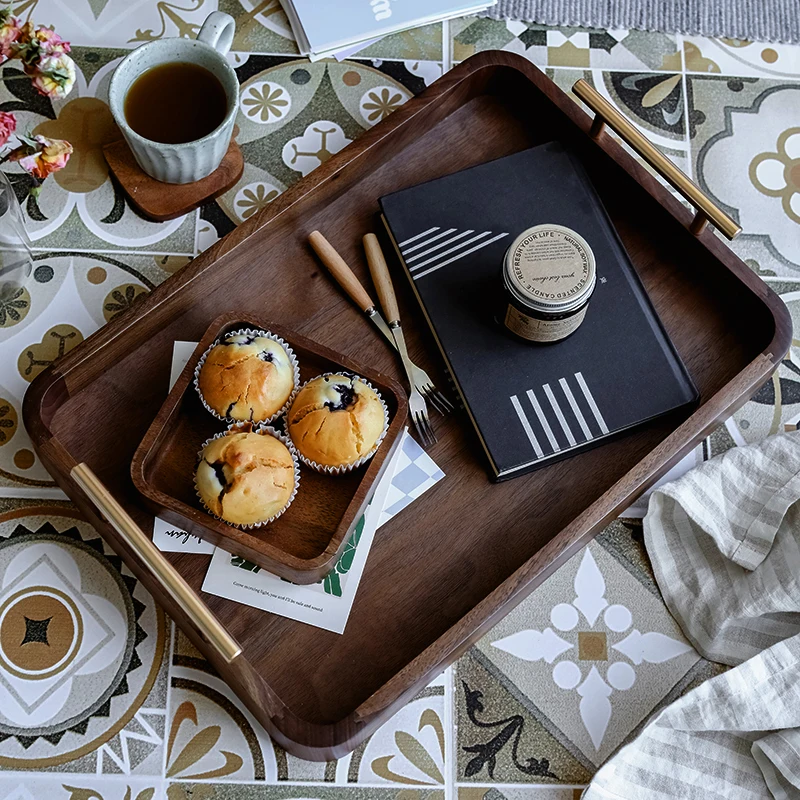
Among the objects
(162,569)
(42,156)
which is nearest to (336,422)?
(162,569)

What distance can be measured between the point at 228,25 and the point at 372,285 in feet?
1.02

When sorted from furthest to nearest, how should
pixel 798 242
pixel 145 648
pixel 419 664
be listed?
1. pixel 798 242
2. pixel 145 648
3. pixel 419 664

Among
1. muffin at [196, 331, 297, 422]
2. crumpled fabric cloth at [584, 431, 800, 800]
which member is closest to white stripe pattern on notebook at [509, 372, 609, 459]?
crumpled fabric cloth at [584, 431, 800, 800]

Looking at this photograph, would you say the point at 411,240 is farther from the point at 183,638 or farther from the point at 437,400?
the point at 183,638

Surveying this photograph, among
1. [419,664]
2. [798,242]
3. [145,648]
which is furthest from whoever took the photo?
[798,242]

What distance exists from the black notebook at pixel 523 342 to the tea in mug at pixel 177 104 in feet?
0.68

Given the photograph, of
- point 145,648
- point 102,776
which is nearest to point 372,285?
point 145,648

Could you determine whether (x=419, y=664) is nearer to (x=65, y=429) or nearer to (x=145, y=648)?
(x=145, y=648)

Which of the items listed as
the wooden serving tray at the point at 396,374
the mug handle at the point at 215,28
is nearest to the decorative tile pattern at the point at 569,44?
the wooden serving tray at the point at 396,374

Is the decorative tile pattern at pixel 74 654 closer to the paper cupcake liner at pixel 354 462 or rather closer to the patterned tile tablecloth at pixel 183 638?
the patterned tile tablecloth at pixel 183 638

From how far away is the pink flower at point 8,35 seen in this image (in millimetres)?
659

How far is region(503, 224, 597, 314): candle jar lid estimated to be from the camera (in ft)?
2.65

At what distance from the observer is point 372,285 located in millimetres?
918

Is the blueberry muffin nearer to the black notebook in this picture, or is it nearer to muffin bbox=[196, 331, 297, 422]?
muffin bbox=[196, 331, 297, 422]
